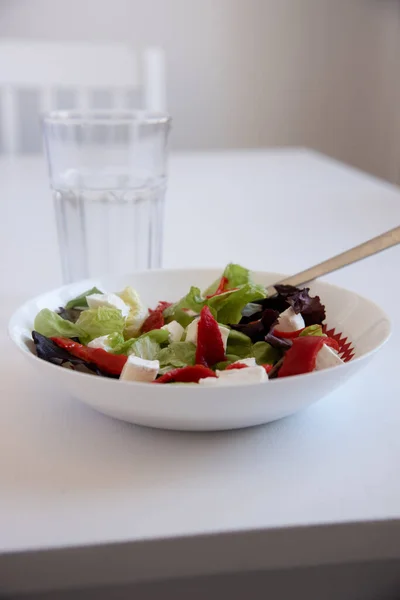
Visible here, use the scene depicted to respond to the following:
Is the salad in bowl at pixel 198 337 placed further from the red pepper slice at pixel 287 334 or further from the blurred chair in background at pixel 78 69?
the blurred chair in background at pixel 78 69

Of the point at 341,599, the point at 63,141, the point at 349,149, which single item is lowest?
the point at 349,149

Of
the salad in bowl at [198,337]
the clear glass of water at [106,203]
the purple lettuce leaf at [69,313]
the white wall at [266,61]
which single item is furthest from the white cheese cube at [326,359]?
the white wall at [266,61]

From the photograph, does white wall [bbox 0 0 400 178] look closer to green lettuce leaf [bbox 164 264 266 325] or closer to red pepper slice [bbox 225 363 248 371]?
green lettuce leaf [bbox 164 264 266 325]

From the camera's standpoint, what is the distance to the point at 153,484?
1.56 ft

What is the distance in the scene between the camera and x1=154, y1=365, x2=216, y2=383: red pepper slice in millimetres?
518

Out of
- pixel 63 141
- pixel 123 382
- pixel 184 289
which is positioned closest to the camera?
pixel 123 382

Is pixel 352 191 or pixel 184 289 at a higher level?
pixel 184 289

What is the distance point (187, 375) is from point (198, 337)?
44 millimetres

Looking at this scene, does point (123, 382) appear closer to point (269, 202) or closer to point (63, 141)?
point (63, 141)

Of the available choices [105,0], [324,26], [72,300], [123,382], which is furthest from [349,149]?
[123,382]

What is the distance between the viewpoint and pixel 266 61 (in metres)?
2.77

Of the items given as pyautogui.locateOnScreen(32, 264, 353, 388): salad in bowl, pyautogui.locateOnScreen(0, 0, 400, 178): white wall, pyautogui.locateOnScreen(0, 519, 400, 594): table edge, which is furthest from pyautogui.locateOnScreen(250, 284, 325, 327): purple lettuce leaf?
pyautogui.locateOnScreen(0, 0, 400, 178): white wall

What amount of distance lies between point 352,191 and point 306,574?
0.98 metres

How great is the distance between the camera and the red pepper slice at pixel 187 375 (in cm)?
52
